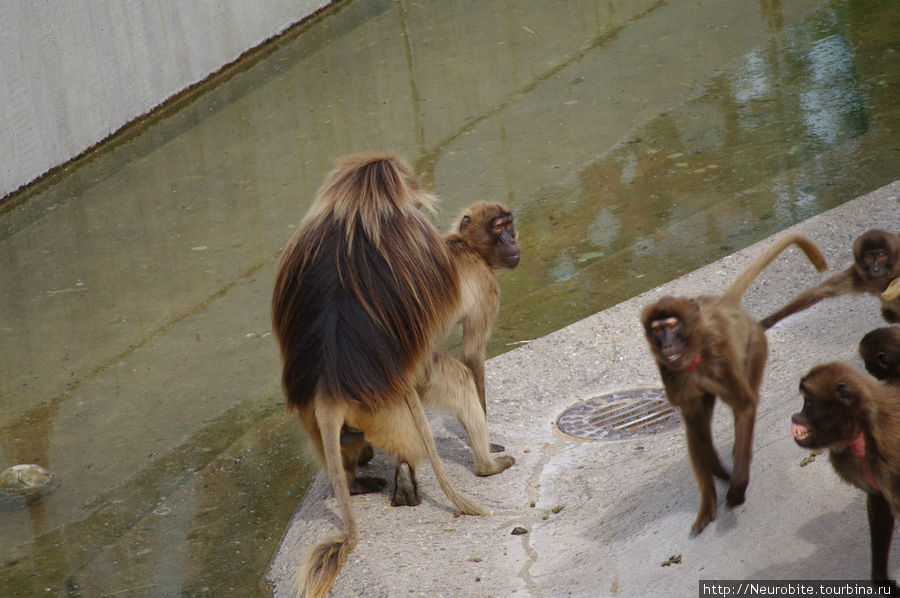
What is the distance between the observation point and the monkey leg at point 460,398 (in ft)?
15.3

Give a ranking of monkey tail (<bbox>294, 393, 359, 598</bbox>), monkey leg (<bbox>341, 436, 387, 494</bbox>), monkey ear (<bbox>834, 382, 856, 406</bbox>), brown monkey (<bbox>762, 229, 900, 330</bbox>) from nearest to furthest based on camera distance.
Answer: monkey ear (<bbox>834, 382, 856, 406</bbox>) < monkey tail (<bbox>294, 393, 359, 598</bbox>) < brown monkey (<bbox>762, 229, 900, 330</bbox>) < monkey leg (<bbox>341, 436, 387, 494</bbox>)

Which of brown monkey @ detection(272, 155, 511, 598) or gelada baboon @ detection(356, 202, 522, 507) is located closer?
brown monkey @ detection(272, 155, 511, 598)

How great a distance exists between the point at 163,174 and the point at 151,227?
0.96 metres

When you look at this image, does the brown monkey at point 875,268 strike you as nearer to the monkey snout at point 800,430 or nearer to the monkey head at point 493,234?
the monkey head at point 493,234

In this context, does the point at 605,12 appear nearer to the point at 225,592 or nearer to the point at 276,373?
the point at 276,373

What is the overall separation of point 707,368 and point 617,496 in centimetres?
103

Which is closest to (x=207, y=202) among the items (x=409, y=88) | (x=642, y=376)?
(x=409, y=88)

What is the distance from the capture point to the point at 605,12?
36.4ft

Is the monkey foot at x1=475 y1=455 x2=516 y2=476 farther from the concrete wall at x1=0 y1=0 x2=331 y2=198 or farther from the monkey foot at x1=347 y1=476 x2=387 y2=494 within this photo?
the concrete wall at x1=0 y1=0 x2=331 y2=198

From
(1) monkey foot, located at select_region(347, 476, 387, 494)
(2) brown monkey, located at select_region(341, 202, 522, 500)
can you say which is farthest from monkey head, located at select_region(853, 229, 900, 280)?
(1) monkey foot, located at select_region(347, 476, 387, 494)

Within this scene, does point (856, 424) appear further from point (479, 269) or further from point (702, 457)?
point (479, 269)

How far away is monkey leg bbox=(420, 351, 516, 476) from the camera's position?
468 cm

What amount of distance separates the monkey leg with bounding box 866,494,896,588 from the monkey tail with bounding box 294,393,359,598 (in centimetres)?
200

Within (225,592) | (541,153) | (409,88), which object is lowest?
(225,592)
